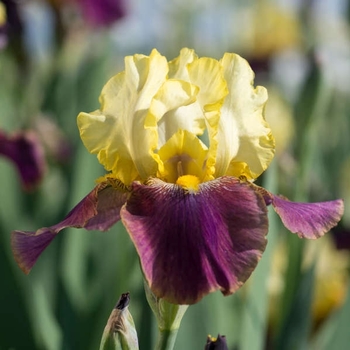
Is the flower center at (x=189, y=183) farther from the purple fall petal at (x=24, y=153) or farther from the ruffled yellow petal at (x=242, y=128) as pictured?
the purple fall petal at (x=24, y=153)

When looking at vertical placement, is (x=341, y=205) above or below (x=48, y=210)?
above

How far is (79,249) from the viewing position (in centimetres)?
149

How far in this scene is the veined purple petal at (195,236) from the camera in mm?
740

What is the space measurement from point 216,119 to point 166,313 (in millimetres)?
260

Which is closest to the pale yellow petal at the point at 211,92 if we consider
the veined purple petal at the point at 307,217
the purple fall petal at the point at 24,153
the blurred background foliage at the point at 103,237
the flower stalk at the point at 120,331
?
the veined purple petal at the point at 307,217

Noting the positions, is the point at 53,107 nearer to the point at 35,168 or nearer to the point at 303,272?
the point at 35,168

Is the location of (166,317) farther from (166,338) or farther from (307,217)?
(307,217)

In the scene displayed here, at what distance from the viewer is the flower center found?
86 centimetres

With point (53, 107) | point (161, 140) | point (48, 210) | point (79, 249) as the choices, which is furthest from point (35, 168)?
point (53, 107)

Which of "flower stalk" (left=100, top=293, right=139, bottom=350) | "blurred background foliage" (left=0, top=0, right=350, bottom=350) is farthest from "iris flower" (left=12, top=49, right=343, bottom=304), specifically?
"blurred background foliage" (left=0, top=0, right=350, bottom=350)

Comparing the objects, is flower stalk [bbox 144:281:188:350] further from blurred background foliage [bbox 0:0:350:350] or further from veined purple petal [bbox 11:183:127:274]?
blurred background foliage [bbox 0:0:350:350]

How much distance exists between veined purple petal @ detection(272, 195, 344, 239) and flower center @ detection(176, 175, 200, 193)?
105 millimetres

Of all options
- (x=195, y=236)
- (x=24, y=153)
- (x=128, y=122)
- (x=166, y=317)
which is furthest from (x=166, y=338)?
(x=24, y=153)

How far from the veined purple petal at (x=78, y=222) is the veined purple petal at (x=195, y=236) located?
69mm
